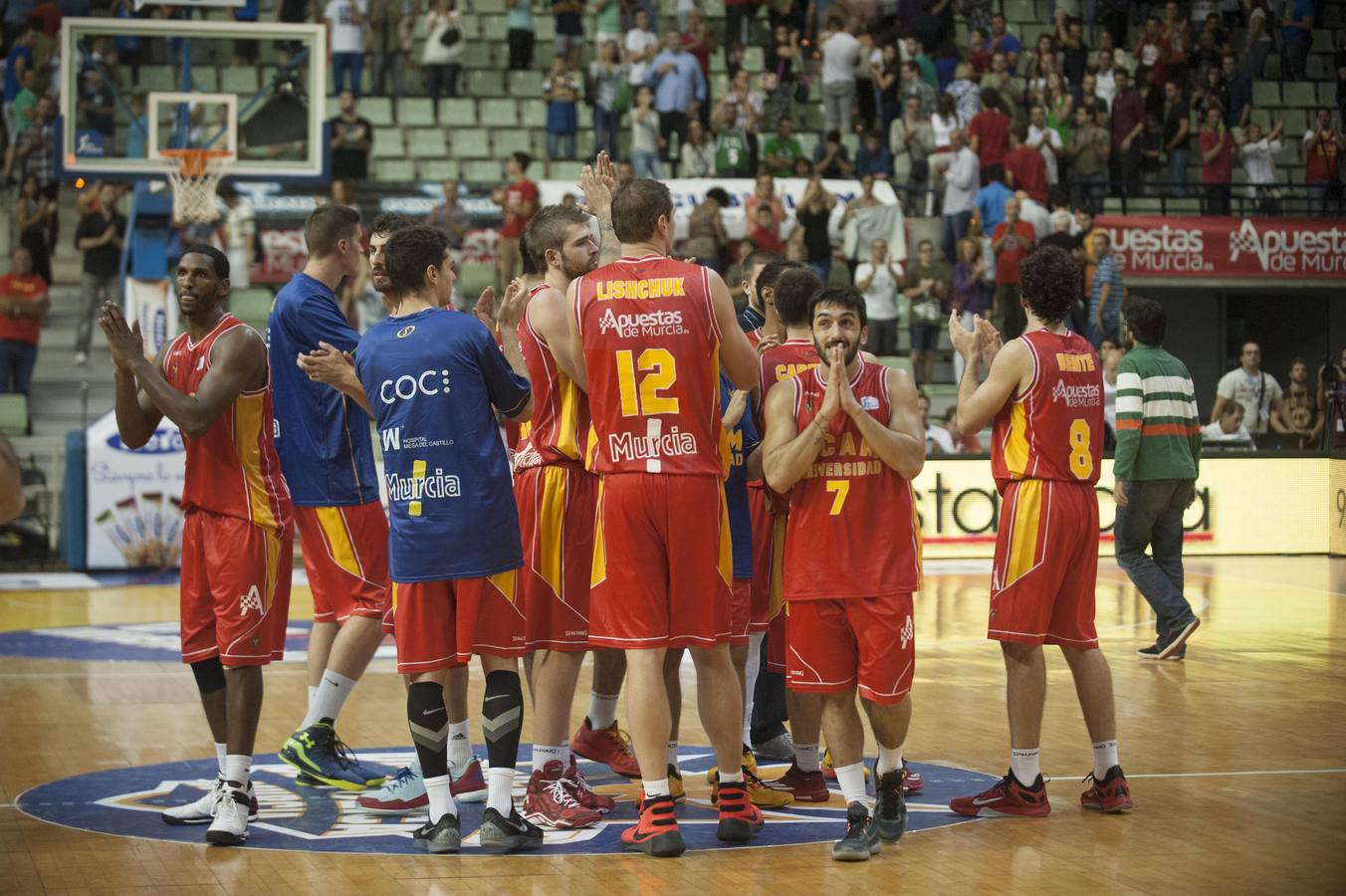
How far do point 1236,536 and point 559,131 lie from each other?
35.0ft

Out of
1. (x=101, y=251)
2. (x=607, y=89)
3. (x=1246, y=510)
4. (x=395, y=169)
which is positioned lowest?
(x=1246, y=510)

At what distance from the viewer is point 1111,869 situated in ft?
20.0

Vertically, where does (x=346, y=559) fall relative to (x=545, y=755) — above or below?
above

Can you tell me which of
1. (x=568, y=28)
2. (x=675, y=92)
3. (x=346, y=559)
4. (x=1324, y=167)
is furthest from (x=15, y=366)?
(x=1324, y=167)

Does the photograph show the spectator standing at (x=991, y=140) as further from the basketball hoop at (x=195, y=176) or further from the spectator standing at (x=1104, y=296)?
the basketball hoop at (x=195, y=176)

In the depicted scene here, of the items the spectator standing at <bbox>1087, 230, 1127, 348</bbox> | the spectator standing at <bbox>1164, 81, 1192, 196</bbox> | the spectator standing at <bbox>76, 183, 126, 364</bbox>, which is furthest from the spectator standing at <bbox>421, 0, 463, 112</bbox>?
the spectator standing at <bbox>1164, 81, 1192, 196</bbox>

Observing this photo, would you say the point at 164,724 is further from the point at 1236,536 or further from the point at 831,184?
the point at 831,184

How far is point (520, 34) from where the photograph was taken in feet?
81.0

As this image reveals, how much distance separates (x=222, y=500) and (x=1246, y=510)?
45.8ft

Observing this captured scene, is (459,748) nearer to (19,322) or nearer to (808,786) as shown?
(808,786)

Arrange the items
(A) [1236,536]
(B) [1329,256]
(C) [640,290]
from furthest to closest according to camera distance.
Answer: (B) [1329,256] → (A) [1236,536] → (C) [640,290]

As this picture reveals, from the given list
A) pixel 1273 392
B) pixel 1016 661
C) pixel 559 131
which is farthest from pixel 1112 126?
pixel 1016 661

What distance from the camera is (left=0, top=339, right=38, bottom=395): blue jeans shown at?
18359 mm

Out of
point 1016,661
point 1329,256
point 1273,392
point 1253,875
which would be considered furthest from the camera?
point 1329,256
